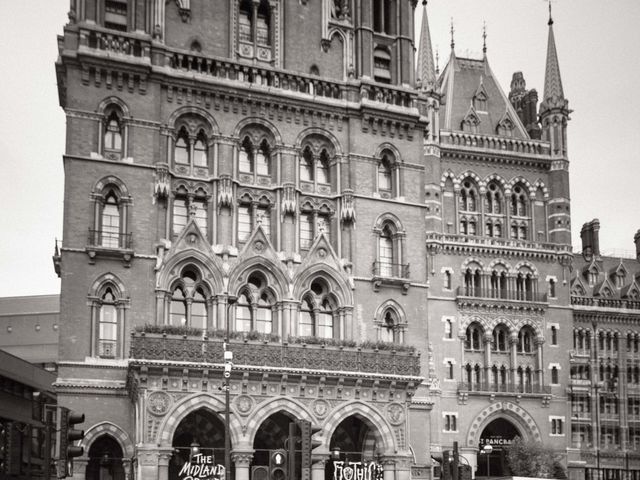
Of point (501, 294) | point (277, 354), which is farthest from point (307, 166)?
point (501, 294)

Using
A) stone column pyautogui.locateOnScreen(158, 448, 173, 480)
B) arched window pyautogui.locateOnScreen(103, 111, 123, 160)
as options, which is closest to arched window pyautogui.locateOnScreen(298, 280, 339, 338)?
stone column pyautogui.locateOnScreen(158, 448, 173, 480)

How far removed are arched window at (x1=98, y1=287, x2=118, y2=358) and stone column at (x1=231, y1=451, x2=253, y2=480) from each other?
7523 mm

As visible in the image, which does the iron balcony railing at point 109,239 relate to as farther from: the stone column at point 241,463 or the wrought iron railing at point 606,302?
the wrought iron railing at point 606,302

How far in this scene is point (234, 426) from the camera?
151ft

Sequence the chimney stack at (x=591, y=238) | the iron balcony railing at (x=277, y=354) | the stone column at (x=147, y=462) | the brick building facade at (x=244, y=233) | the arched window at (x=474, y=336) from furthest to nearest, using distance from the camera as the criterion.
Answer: the chimney stack at (x=591, y=238) → the arched window at (x=474, y=336) → the brick building facade at (x=244, y=233) → the iron balcony railing at (x=277, y=354) → the stone column at (x=147, y=462)

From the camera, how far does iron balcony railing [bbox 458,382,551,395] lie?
79.8 m

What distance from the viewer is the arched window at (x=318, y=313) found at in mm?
52969

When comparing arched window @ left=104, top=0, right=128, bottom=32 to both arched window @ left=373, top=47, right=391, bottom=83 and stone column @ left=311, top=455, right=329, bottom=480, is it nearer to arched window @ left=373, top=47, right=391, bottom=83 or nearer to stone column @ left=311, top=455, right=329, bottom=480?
arched window @ left=373, top=47, right=391, bottom=83

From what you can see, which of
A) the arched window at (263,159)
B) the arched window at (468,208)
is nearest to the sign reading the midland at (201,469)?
the arched window at (263,159)

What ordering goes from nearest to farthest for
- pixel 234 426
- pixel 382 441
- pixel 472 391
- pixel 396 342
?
pixel 234 426 < pixel 382 441 < pixel 396 342 < pixel 472 391

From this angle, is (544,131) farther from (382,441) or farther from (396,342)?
(382,441)

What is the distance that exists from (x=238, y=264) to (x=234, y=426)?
8644 mm

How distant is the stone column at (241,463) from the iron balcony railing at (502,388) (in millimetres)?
35875

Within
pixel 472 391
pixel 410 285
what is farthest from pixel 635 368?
pixel 410 285
